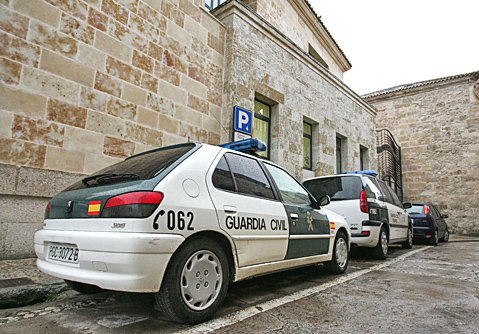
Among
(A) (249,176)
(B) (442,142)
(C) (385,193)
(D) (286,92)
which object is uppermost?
(B) (442,142)

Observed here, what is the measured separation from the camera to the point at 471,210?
54.1 feet

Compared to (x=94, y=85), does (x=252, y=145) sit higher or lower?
lower

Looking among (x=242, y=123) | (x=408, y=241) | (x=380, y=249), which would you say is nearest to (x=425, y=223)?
(x=408, y=241)

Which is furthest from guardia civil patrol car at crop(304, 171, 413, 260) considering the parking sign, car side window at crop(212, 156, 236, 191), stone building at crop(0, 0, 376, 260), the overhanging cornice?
the overhanging cornice

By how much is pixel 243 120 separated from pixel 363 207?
151 inches

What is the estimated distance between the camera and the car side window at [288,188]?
3787mm

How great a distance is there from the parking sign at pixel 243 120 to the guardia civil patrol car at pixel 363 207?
244 centimetres

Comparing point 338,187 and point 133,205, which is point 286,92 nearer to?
point 338,187

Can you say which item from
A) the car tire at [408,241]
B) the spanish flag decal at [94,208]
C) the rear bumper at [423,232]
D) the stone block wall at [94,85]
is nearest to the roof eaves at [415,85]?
the rear bumper at [423,232]

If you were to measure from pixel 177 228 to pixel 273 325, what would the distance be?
1.08 metres

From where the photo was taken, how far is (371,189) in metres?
6.26

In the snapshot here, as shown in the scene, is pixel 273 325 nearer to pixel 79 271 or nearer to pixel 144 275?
pixel 144 275

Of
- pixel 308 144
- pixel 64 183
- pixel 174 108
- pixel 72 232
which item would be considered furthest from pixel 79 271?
pixel 308 144

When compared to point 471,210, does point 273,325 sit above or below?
below
